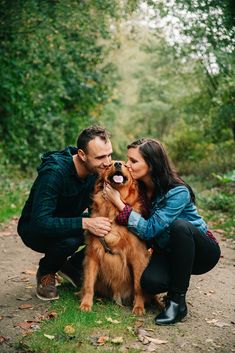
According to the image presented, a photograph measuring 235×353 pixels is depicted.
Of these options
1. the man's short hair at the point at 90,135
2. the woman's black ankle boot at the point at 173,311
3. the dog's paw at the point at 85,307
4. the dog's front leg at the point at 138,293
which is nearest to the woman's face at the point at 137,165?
the man's short hair at the point at 90,135

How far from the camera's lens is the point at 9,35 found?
12.4 metres

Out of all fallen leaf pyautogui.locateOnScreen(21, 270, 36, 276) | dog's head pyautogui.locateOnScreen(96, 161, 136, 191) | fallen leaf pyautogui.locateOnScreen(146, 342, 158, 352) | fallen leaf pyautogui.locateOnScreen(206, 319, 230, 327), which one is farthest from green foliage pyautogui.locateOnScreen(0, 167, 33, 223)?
fallen leaf pyautogui.locateOnScreen(146, 342, 158, 352)

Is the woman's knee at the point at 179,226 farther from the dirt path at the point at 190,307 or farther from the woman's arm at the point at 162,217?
the dirt path at the point at 190,307

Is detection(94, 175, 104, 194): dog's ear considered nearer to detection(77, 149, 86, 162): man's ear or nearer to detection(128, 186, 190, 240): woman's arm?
detection(77, 149, 86, 162): man's ear

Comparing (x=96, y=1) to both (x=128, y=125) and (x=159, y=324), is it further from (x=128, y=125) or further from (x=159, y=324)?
(x=128, y=125)

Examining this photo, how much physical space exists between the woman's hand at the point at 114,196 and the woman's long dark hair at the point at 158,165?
377 mm

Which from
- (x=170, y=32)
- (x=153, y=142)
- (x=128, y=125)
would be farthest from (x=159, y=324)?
(x=128, y=125)

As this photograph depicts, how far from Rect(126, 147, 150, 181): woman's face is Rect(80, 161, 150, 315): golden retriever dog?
0.21 ft

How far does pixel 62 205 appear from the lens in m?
4.80

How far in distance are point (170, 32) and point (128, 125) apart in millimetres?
17364

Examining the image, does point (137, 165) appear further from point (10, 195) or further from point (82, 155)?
point (10, 195)

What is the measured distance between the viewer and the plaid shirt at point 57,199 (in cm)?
445

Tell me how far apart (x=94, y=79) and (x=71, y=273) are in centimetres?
1396

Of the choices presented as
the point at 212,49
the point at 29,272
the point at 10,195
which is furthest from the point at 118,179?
the point at 212,49
